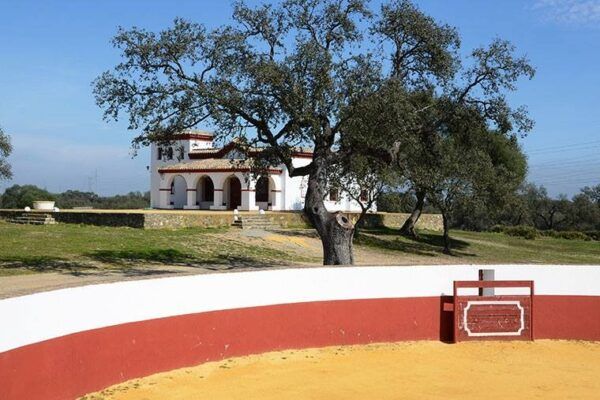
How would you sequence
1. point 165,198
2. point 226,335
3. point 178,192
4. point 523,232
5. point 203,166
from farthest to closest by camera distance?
1. point 523,232
2. point 178,192
3. point 165,198
4. point 203,166
5. point 226,335

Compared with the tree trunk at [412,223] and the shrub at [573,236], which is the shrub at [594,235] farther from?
the tree trunk at [412,223]

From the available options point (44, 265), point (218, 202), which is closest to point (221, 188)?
point (218, 202)

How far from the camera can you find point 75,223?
36.3 m

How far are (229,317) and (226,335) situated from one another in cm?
29

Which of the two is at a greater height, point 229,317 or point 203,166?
point 203,166

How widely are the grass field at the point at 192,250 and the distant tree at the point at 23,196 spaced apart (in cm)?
1870

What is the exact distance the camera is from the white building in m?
47.4

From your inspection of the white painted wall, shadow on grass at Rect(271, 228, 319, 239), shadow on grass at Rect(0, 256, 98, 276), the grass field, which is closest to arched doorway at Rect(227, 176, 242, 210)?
the grass field

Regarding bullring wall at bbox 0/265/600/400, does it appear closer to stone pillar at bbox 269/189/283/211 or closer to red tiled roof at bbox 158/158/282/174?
red tiled roof at bbox 158/158/282/174

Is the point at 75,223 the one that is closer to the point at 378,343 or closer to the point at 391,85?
the point at 391,85

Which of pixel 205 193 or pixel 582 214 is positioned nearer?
pixel 205 193

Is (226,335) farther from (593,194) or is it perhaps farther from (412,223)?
(593,194)

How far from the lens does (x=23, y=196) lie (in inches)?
2328

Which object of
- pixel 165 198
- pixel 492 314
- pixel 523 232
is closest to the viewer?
pixel 492 314
